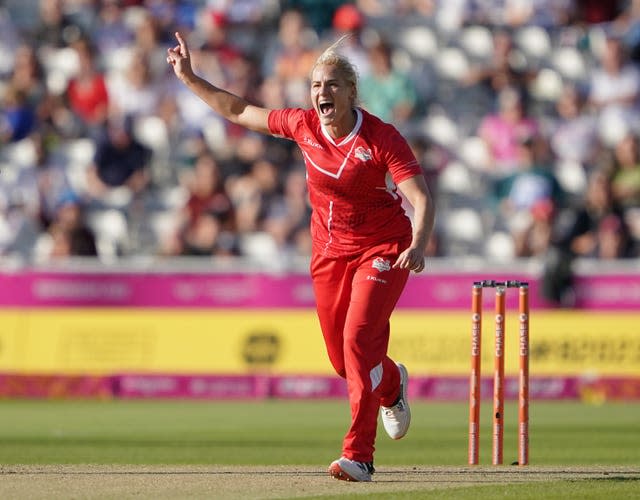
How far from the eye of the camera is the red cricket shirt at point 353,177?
26.9ft

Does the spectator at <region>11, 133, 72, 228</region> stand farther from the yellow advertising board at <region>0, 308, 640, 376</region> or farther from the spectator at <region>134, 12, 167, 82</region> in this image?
the yellow advertising board at <region>0, 308, 640, 376</region>

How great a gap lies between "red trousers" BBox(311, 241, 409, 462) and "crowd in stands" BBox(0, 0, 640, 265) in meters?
9.13

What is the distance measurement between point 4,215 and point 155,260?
8.77 ft

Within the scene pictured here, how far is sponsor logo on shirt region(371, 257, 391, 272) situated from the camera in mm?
8344

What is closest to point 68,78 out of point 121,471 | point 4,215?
point 4,215

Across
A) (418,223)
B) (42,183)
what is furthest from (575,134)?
(418,223)

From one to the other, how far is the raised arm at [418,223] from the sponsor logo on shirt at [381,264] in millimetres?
185

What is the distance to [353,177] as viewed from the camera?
8281 mm

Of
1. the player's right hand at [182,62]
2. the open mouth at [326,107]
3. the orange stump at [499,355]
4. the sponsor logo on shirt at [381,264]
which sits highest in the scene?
the player's right hand at [182,62]

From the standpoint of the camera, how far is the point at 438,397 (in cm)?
1716

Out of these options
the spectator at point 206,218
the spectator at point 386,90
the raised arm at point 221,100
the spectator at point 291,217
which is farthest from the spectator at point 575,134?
the raised arm at point 221,100

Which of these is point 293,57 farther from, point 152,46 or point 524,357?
point 524,357

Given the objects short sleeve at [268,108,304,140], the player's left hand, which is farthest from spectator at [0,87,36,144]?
the player's left hand

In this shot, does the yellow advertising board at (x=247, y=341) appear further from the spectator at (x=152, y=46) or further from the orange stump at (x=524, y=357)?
the orange stump at (x=524, y=357)
